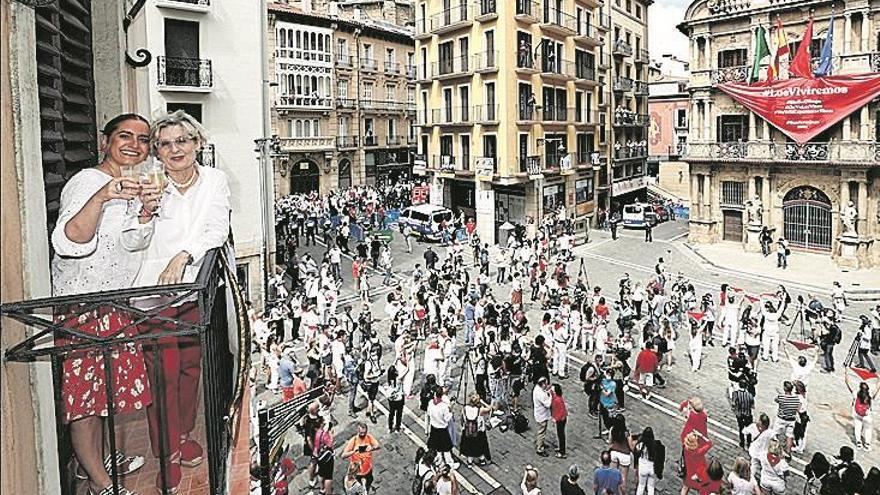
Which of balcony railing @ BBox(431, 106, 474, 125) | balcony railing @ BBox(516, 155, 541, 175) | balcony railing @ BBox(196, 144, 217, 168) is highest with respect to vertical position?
balcony railing @ BBox(431, 106, 474, 125)

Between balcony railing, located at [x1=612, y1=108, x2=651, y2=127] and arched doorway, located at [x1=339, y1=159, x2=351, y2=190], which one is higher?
balcony railing, located at [x1=612, y1=108, x2=651, y2=127]

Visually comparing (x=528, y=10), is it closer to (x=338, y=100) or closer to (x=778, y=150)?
(x=778, y=150)

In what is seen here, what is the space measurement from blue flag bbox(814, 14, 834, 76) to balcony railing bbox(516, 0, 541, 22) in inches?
566

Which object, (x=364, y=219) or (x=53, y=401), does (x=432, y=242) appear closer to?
(x=364, y=219)

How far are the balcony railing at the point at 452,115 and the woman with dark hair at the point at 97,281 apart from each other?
116 feet

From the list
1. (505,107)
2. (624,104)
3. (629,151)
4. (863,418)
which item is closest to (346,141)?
(505,107)

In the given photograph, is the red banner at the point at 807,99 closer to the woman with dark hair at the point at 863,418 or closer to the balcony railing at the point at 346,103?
the woman with dark hair at the point at 863,418

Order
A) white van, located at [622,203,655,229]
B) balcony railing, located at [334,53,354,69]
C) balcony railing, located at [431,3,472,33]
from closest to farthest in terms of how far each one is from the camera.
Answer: balcony railing, located at [431,3,472,33], white van, located at [622,203,655,229], balcony railing, located at [334,53,354,69]

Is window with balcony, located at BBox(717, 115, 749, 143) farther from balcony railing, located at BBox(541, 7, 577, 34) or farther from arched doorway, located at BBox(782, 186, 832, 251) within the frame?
balcony railing, located at BBox(541, 7, 577, 34)

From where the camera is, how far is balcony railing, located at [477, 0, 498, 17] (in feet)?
118

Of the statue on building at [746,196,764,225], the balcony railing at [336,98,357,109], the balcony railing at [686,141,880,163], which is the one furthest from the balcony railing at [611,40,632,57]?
the balcony railing at [336,98,357,109]

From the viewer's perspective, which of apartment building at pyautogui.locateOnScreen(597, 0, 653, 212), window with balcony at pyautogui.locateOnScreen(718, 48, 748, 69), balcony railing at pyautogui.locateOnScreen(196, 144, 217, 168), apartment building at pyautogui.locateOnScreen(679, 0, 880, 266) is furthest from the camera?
apartment building at pyautogui.locateOnScreen(597, 0, 653, 212)

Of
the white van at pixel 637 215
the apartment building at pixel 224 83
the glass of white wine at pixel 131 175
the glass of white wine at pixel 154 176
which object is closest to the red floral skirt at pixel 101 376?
the glass of white wine at pixel 131 175

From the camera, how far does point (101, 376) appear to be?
3.32 m
